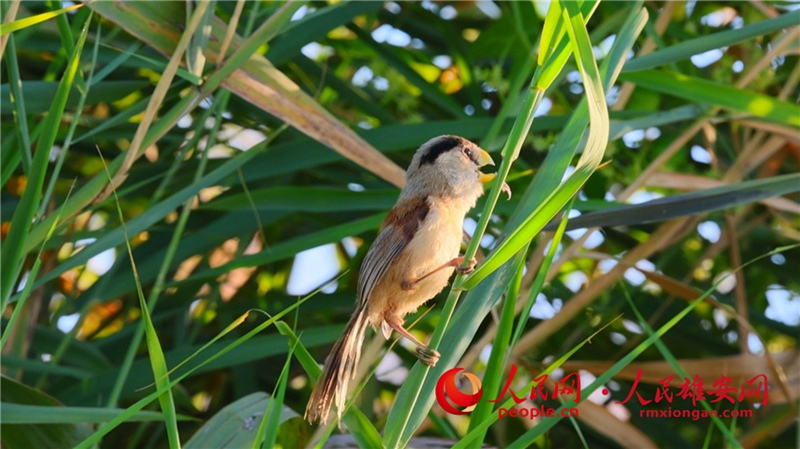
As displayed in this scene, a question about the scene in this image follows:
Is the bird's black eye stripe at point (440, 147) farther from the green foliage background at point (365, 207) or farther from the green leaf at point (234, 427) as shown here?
the green leaf at point (234, 427)

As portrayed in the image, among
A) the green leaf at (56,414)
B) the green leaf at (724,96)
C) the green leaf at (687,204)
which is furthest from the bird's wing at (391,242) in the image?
the green leaf at (724,96)

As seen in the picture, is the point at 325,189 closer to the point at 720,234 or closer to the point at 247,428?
the point at 247,428

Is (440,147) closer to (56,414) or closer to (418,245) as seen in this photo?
(418,245)

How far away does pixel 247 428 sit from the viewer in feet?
6.52

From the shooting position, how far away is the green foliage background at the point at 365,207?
1689 millimetres

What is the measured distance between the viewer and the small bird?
1.90 meters

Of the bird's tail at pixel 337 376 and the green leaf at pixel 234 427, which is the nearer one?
the bird's tail at pixel 337 376

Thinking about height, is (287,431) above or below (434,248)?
below

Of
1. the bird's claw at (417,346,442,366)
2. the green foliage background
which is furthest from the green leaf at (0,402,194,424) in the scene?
the bird's claw at (417,346,442,366)

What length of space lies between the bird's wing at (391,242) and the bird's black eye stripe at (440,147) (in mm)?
135

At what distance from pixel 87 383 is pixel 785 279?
2686 millimetres

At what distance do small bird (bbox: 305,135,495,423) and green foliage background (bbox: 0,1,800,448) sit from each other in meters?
0.10

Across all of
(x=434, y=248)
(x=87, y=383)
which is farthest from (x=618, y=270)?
(x=87, y=383)

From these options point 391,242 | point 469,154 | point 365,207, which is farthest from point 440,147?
point 365,207
